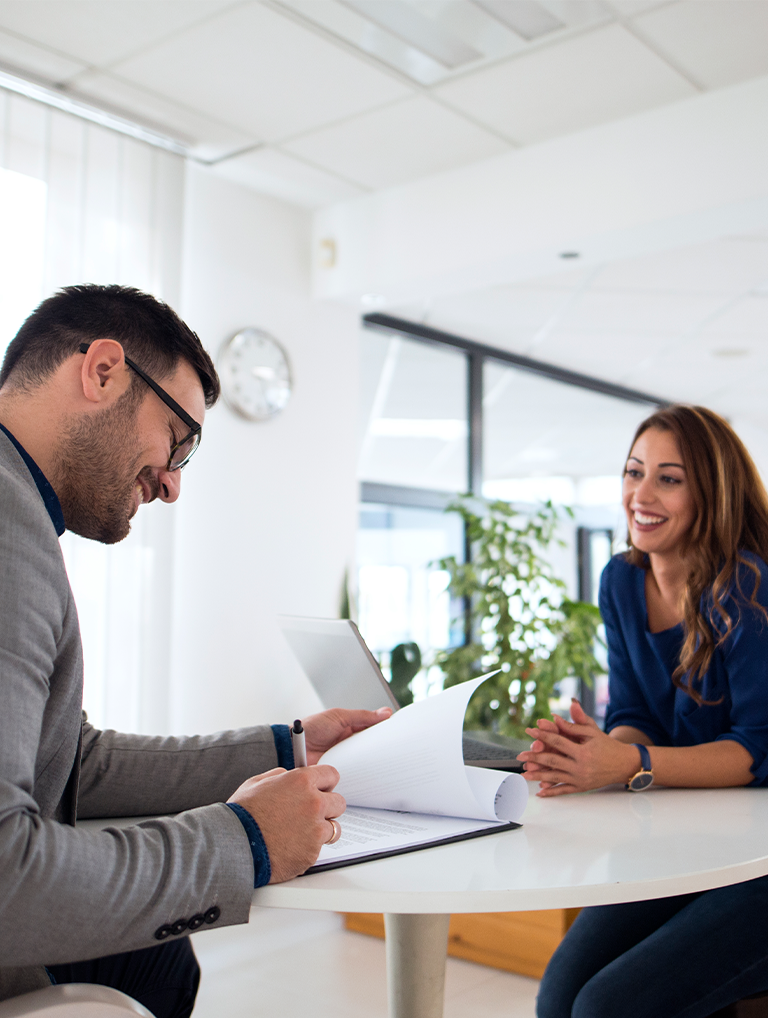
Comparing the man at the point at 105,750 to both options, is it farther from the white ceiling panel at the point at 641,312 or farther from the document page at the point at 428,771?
the white ceiling panel at the point at 641,312

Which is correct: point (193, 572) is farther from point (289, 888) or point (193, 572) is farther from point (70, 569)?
point (289, 888)

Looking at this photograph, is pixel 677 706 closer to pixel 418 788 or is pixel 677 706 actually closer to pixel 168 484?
pixel 418 788

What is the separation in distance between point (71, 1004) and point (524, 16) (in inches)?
109

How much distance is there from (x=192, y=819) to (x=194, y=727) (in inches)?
111

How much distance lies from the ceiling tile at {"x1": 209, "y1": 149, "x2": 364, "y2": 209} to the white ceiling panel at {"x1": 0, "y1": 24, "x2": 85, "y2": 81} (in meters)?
0.78

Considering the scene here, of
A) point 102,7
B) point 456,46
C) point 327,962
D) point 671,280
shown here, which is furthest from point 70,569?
point 671,280

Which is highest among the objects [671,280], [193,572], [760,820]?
[671,280]

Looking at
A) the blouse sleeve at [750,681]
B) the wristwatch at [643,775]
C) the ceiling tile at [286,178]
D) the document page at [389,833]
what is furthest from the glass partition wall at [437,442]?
the document page at [389,833]

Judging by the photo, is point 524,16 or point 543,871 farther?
point 524,16

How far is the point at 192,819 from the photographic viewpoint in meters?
1.01

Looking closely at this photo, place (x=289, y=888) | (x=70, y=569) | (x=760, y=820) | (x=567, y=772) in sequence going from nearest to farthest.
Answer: (x=289, y=888) → (x=760, y=820) → (x=567, y=772) → (x=70, y=569)

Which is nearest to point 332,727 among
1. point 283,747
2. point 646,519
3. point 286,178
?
point 283,747

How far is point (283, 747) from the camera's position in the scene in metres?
1.49

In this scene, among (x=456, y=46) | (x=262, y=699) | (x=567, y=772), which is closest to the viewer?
(x=567, y=772)
